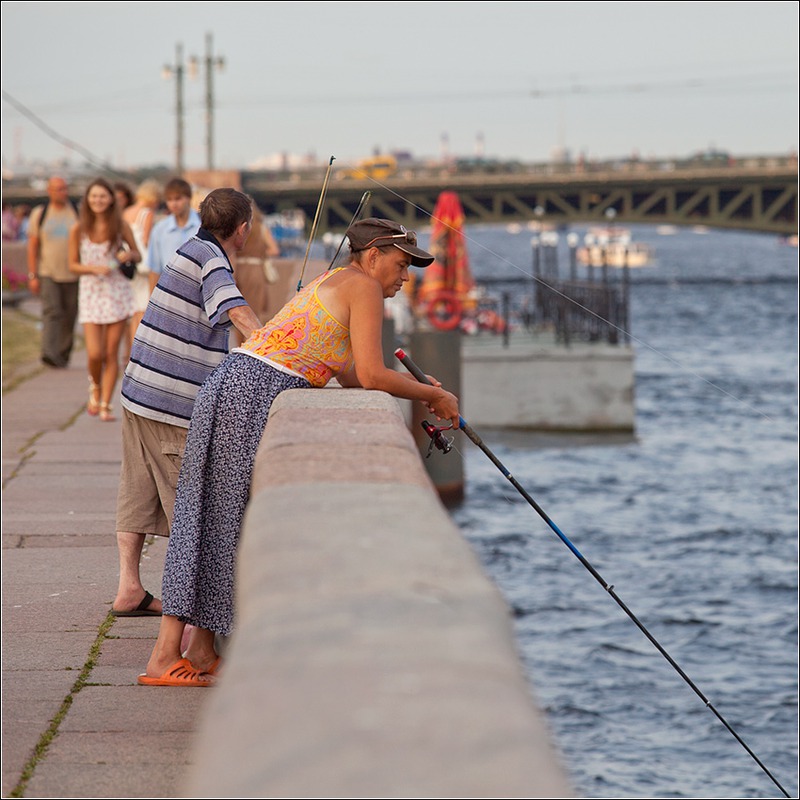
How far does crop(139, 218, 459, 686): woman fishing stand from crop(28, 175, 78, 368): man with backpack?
7.47 meters

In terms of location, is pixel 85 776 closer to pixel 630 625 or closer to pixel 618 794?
pixel 618 794

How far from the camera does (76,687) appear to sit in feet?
14.0

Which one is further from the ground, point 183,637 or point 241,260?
point 241,260

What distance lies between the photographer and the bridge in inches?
2512

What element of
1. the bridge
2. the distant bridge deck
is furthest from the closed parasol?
the bridge

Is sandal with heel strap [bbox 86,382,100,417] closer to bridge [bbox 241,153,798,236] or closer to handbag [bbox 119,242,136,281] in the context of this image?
handbag [bbox 119,242,136,281]

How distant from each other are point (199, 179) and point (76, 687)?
535 inches

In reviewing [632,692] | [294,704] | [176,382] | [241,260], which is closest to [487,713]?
[294,704]

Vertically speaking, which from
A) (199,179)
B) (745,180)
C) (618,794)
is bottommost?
(618,794)

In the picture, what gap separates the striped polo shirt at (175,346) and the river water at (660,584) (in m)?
1.24

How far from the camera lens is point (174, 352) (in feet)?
15.4

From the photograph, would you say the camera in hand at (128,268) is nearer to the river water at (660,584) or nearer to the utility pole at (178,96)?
the river water at (660,584)

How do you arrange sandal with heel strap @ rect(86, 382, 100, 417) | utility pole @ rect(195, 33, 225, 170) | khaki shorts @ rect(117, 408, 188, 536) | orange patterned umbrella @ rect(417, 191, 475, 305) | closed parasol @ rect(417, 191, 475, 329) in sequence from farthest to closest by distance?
utility pole @ rect(195, 33, 225, 170)
orange patterned umbrella @ rect(417, 191, 475, 305)
closed parasol @ rect(417, 191, 475, 329)
sandal with heel strap @ rect(86, 382, 100, 417)
khaki shorts @ rect(117, 408, 188, 536)

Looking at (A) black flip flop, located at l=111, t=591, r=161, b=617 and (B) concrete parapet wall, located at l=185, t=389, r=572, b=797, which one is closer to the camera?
(B) concrete parapet wall, located at l=185, t=389, r=572, b=797
